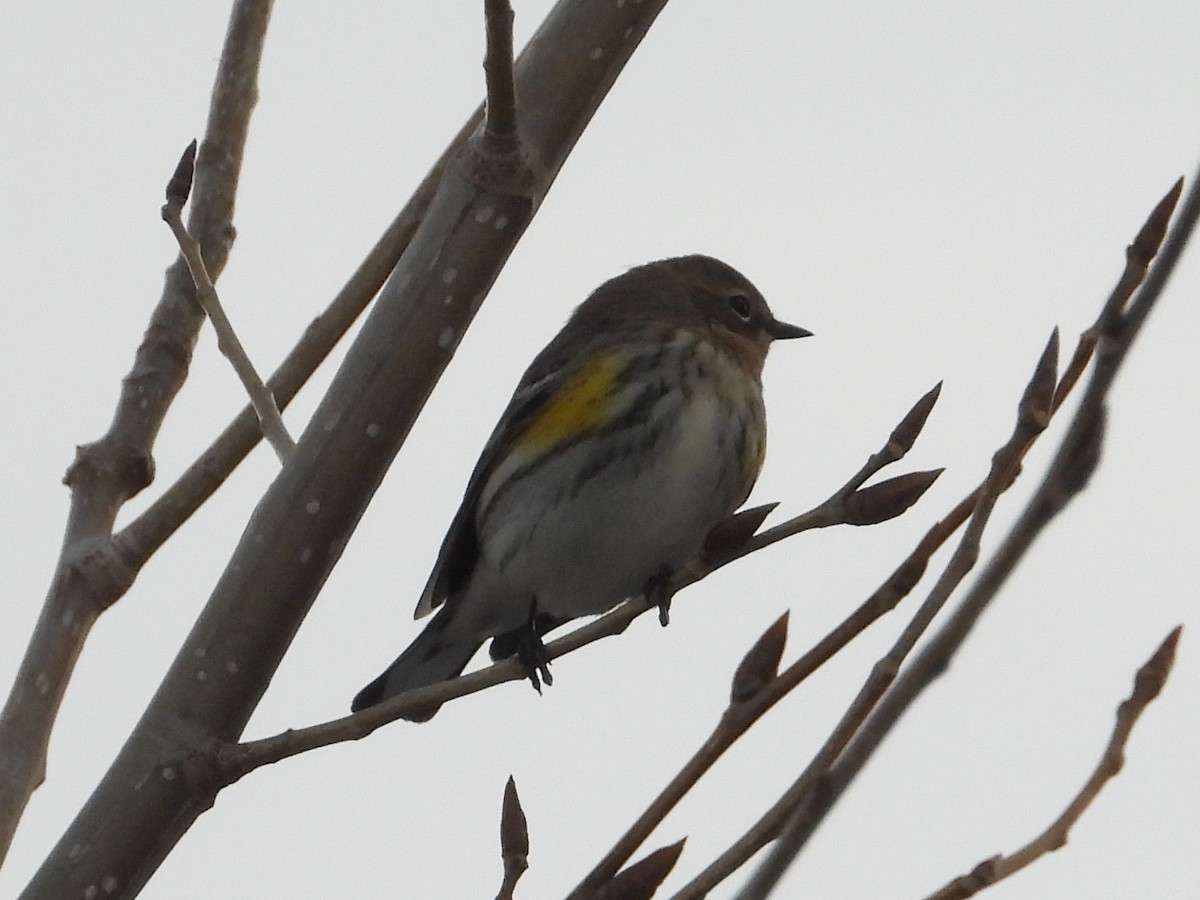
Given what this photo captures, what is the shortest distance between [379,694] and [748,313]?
6.55ft

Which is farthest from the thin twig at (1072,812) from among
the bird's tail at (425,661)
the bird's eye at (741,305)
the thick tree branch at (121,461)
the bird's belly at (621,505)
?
the bird's eye at (741,305)

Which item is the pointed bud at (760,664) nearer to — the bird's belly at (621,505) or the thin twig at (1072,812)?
the thin twig at (1072,812)

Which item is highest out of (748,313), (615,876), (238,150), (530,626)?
(748,313)

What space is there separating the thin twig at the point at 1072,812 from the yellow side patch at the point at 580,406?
9.60 ft

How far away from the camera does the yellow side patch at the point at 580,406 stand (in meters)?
4.70

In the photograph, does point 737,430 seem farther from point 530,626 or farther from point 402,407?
point 402,407

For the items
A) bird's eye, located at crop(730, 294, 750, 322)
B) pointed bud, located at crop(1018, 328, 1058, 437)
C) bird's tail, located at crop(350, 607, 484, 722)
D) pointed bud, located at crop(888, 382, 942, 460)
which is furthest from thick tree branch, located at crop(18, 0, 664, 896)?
bird's eye, located at crop(730, 294, 750, 322)

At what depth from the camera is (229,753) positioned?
2600 mm

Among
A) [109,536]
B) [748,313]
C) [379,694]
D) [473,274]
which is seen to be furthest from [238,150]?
[748,313]

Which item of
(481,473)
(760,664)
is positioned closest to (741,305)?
(481,473)

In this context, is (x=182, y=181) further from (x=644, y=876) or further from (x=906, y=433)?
(x=644, y=876)

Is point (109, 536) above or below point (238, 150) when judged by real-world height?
below

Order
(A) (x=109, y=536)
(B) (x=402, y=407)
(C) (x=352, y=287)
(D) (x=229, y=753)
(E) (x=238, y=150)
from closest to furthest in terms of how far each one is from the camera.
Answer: (D) (x=229, y=753)
(B) (x=402, y=407)
(A) (x=109, y=536)
(C) (x=352, y=287)
(E) (x=238, y=150)

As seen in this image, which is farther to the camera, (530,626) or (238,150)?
(530,626)
